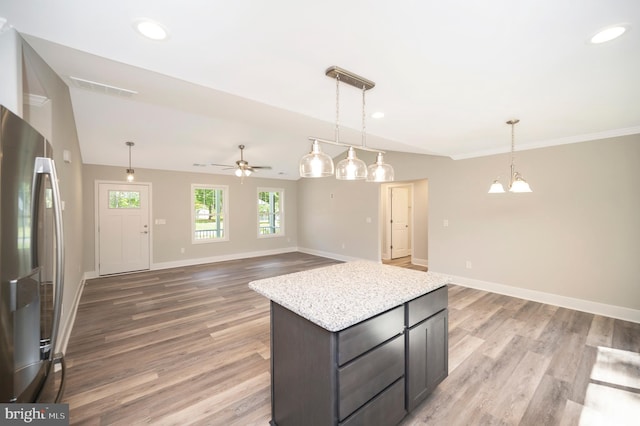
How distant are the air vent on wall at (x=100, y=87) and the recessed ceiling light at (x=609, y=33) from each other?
3.45 metres

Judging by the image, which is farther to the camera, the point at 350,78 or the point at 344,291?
the point at 350,78

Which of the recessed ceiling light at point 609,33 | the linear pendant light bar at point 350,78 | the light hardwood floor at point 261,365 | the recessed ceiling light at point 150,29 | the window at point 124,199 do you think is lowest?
the light hardwood floor at point 261,365

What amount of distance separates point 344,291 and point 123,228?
6.18m

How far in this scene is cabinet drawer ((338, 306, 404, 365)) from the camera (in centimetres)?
136

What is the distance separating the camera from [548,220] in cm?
395

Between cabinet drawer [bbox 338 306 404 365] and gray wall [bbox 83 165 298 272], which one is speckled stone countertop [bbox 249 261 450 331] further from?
gray wall [bbox 83 165 298 272]

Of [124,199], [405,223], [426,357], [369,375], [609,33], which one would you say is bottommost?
[426,357]

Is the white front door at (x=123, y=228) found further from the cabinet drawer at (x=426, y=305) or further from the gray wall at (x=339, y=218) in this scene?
the cabinet drawer at (x=426, y=305)

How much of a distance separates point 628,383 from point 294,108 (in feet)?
12.5

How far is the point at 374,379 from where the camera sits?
1.53 m

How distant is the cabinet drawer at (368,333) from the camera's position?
4.47 ft

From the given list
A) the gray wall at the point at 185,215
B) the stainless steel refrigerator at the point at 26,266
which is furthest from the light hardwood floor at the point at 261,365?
the gray wall at the point at 185,215

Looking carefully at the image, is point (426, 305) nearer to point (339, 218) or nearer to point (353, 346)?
point (353, 346)

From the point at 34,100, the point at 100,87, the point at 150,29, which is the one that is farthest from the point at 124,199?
the point at 150,29
